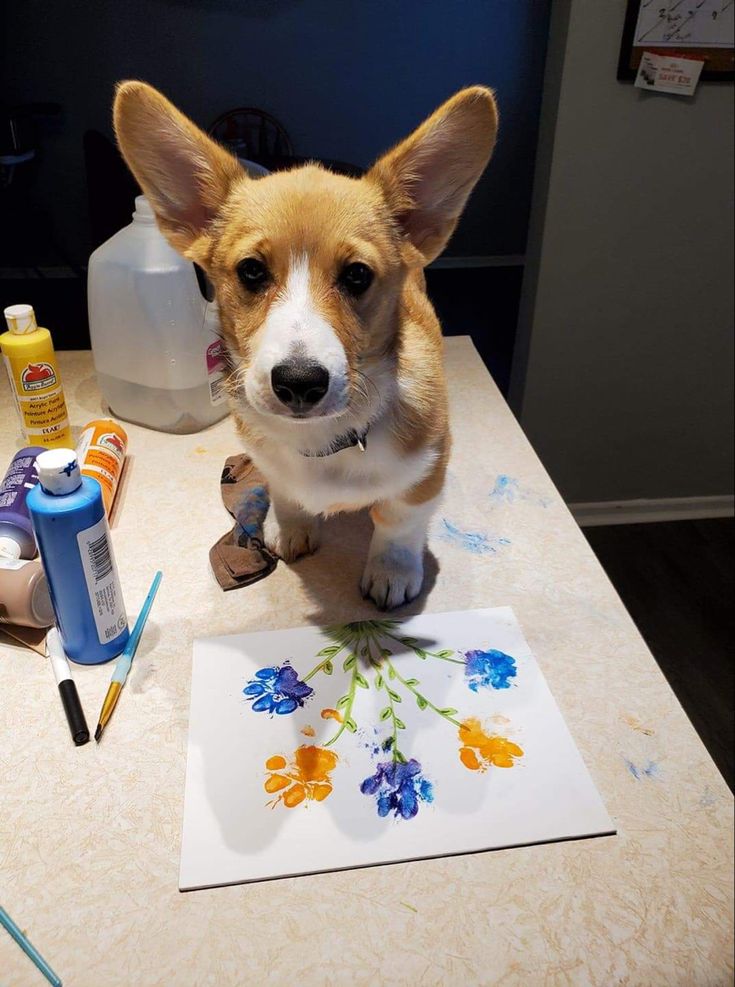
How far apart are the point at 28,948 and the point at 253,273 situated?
2.05 ft

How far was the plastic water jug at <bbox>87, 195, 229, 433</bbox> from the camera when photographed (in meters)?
1.14

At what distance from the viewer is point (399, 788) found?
0.69 metres

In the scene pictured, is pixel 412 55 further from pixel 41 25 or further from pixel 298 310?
pixel 298 310

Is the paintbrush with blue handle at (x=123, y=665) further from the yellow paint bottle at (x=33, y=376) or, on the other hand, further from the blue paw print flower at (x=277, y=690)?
the yellow paint bottle at (x=33, y=376)

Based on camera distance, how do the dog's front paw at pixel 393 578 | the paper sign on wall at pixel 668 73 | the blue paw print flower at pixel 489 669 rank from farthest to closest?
the paper sign on wall at pixel 668 73 → the dog's front paw at pixel 393 578 → the blue paw print flower at pixel 489 669

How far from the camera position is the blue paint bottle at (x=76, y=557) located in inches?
28.1

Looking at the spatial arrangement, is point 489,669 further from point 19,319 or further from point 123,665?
point 19,319

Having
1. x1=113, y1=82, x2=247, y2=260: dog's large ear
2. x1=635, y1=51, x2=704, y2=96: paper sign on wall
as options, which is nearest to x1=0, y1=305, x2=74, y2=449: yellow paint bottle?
x1=113, y1=82, x2=247, y2=260: dog's large ear

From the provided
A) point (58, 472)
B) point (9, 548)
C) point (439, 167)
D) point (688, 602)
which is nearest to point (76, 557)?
point (58, 472)

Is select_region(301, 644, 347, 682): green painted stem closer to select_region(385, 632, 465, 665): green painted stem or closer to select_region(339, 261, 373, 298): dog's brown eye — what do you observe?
select_region(385, 632, 465, 665): green painted stem

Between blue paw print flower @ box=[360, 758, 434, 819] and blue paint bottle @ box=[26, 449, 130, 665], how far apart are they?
0.34m

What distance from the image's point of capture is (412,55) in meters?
1.63

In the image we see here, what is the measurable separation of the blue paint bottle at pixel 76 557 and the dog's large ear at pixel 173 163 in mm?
294

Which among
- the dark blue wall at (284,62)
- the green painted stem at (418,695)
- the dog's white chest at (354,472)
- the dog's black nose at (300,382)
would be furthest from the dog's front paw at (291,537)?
the dark blue wall at (284,62)
